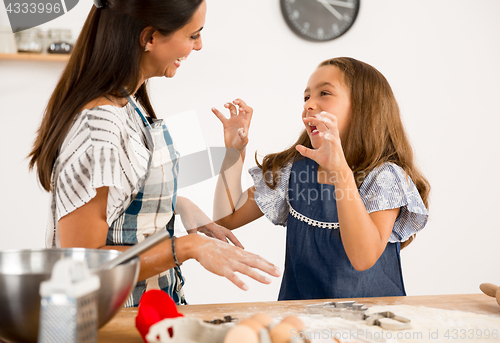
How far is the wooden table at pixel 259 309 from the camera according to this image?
70 cm

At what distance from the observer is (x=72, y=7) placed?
7.32ft

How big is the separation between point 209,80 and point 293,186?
123cm

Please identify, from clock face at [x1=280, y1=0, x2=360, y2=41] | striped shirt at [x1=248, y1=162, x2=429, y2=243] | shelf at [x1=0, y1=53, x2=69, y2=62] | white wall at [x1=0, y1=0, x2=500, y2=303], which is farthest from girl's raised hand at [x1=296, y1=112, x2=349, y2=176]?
shelf at [x1=0, y1=53, x2=69, y2=62]

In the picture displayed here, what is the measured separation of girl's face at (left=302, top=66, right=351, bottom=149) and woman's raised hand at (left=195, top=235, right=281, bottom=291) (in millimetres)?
597

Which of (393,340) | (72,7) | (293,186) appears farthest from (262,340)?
(72,7)

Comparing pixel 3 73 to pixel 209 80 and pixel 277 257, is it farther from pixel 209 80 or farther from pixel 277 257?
pixel 277 257

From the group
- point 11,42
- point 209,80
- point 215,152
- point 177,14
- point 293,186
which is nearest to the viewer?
point 177,14

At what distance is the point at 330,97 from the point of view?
1.29m

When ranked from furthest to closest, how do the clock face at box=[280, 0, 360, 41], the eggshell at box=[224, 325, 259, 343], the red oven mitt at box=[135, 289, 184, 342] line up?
the clock face at box=[280, 0, 360, 41] < the red oven mitt at box=[135, 289, 184, 342] < the eggshell at box=[224, 325, 259, 343]

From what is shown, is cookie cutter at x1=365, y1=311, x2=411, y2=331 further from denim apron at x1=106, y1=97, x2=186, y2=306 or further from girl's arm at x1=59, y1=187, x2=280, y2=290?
denim apron at x1=106, y1=97, x2=186, y2=306

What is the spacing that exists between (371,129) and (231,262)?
28.6 inches

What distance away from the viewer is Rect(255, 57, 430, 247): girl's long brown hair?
1268 mm

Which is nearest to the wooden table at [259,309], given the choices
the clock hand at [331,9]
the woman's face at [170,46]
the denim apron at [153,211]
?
the denim apron at [153,211]

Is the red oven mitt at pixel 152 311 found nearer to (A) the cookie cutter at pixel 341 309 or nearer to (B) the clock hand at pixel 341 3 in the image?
(A) the cookie cutter at pixel 341 309
